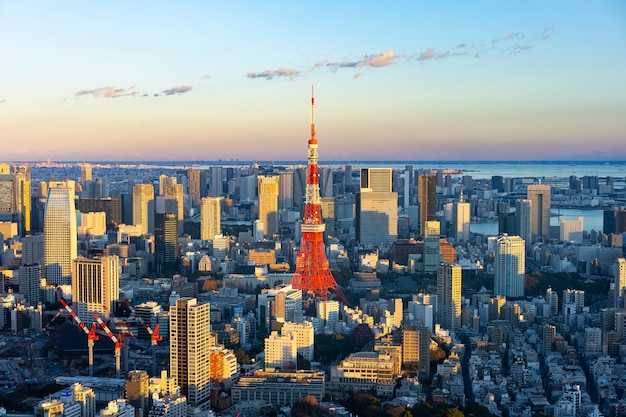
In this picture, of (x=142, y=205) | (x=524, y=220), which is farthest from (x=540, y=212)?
(x=142, y=205)

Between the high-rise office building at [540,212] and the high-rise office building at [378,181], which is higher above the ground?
the high-rise office building at [378,181]

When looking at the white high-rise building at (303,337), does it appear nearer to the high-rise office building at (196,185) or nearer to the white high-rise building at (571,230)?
the white high-rise building at (571,230)

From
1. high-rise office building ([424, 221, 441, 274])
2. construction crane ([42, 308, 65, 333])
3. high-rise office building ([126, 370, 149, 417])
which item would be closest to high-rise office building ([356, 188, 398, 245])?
high-rise office building ([424, 221, 441, 274])

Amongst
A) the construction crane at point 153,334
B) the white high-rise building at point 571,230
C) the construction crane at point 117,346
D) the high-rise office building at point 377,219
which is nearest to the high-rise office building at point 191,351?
the construction crane at point 153,334

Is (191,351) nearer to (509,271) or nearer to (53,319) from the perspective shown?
(53,319)

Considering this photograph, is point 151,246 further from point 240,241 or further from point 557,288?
point 557,288

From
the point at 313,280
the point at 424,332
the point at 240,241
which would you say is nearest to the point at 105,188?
the point at 240,241

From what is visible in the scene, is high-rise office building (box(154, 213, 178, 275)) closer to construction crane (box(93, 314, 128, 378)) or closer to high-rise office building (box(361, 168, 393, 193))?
construction crane (box(93, 314, 128, 378))
